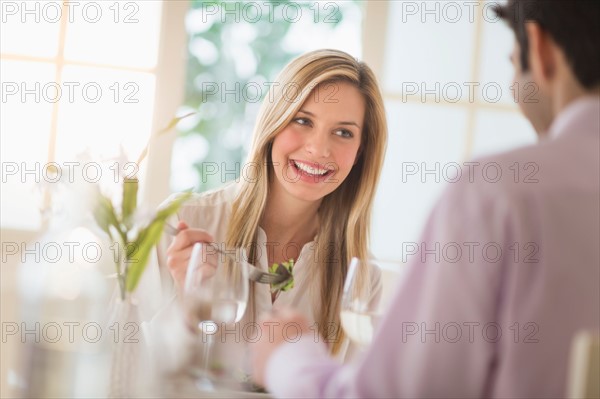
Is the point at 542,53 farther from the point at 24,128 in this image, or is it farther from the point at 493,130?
the point at 24,128

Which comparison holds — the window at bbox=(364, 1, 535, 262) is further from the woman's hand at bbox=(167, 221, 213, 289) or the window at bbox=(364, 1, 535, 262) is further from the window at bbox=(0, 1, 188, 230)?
the woman's hand at bbox=(167, 221, 213, 289)

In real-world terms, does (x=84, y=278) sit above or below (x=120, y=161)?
below

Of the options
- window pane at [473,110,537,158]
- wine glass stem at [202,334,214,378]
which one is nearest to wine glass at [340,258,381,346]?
wine glass stem at [202,334,214,378]

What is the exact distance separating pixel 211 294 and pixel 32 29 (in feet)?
8.09

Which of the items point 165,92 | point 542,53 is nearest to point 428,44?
point 165,92

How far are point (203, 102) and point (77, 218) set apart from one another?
6146 millimetres

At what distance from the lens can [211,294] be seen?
1118 millimetres

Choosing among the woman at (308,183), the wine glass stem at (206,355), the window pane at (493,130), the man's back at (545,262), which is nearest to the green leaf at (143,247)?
the wine glass stem at (206,355)

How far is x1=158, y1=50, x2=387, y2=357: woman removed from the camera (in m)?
2.23

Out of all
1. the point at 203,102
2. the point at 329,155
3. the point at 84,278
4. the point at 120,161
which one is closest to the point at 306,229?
the point at 329,155

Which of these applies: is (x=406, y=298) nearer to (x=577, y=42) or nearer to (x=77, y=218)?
(x=577, y=42)

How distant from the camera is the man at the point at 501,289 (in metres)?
0.86

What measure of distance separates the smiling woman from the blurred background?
98cm

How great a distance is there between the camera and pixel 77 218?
1.11 metres
